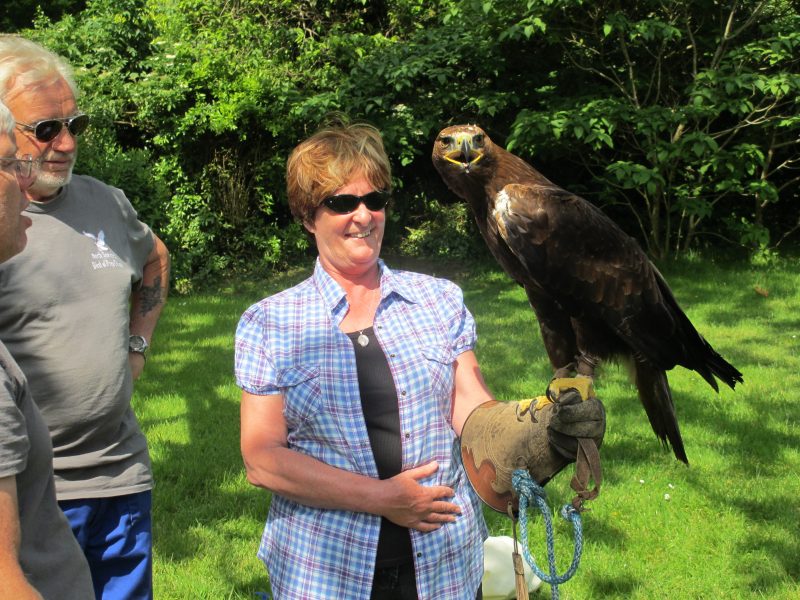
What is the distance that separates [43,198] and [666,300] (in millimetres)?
2448

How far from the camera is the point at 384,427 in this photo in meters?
1.97

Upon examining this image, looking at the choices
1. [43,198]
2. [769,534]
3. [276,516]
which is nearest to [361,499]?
[276,516]

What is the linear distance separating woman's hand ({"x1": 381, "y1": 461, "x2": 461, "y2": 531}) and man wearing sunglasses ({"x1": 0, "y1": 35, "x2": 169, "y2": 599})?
85 centimetres

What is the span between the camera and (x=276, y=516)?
2035mm

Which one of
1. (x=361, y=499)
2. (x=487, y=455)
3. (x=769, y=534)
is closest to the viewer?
(x=361, y=499)

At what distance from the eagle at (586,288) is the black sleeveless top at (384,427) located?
127 cm

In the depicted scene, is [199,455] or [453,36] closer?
[199,455]

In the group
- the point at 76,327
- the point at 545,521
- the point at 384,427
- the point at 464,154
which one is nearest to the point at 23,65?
the point at 76,327

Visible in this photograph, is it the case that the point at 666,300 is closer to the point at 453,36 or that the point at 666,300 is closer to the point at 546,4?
the point at 546,4

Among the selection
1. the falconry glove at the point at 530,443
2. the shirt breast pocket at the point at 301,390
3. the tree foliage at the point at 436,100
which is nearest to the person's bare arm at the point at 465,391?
the falconry glove at the point at 530,443

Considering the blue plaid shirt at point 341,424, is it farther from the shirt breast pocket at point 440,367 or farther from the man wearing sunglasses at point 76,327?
the man wearing sunglasses at point 76,327

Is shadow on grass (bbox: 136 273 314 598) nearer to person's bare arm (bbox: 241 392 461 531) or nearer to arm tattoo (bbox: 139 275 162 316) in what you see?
arm tattoo (bbox: 139 275 162 316)

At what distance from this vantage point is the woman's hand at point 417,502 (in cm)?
186

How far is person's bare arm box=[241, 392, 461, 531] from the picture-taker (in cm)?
186
